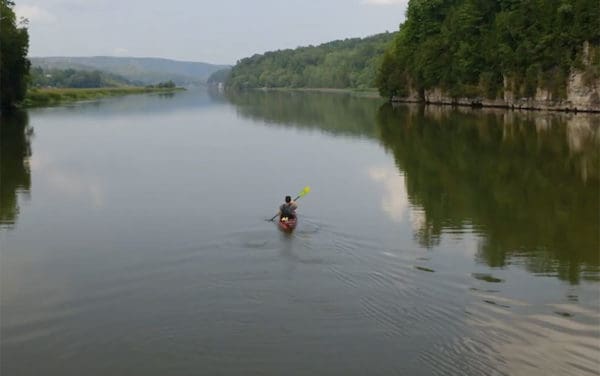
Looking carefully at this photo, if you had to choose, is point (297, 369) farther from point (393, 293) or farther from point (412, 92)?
point (412, 92)

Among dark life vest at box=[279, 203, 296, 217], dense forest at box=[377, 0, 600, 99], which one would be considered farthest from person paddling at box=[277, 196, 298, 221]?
dense forest at box=[377, 0, 600, 99]

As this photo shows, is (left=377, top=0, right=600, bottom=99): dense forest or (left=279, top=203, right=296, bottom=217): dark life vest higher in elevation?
(left=377, top=0, right=600, bottom=99): dense forest

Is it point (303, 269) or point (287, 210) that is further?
point (287, 210)

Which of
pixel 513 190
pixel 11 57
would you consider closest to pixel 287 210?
pixel 513 190

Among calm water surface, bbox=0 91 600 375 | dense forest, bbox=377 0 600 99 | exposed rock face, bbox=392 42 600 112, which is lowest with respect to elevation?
calm water surface, bbox=0 91 600 375

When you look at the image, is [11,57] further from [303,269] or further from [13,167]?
[303,269]

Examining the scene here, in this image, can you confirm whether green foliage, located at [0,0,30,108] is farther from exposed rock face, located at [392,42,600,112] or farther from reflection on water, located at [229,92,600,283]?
exposed rock face, located at [392,42,600,112]

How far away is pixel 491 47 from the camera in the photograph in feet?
324

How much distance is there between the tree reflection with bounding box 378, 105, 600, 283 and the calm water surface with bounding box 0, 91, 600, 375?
0.13 meters

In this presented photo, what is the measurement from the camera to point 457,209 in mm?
25812

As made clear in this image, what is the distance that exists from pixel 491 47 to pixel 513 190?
75.1m

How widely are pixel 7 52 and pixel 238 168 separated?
59.8 meters

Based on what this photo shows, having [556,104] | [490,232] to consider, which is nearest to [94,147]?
[490,232]

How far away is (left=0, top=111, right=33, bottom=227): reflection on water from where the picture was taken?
2608 centimetres
